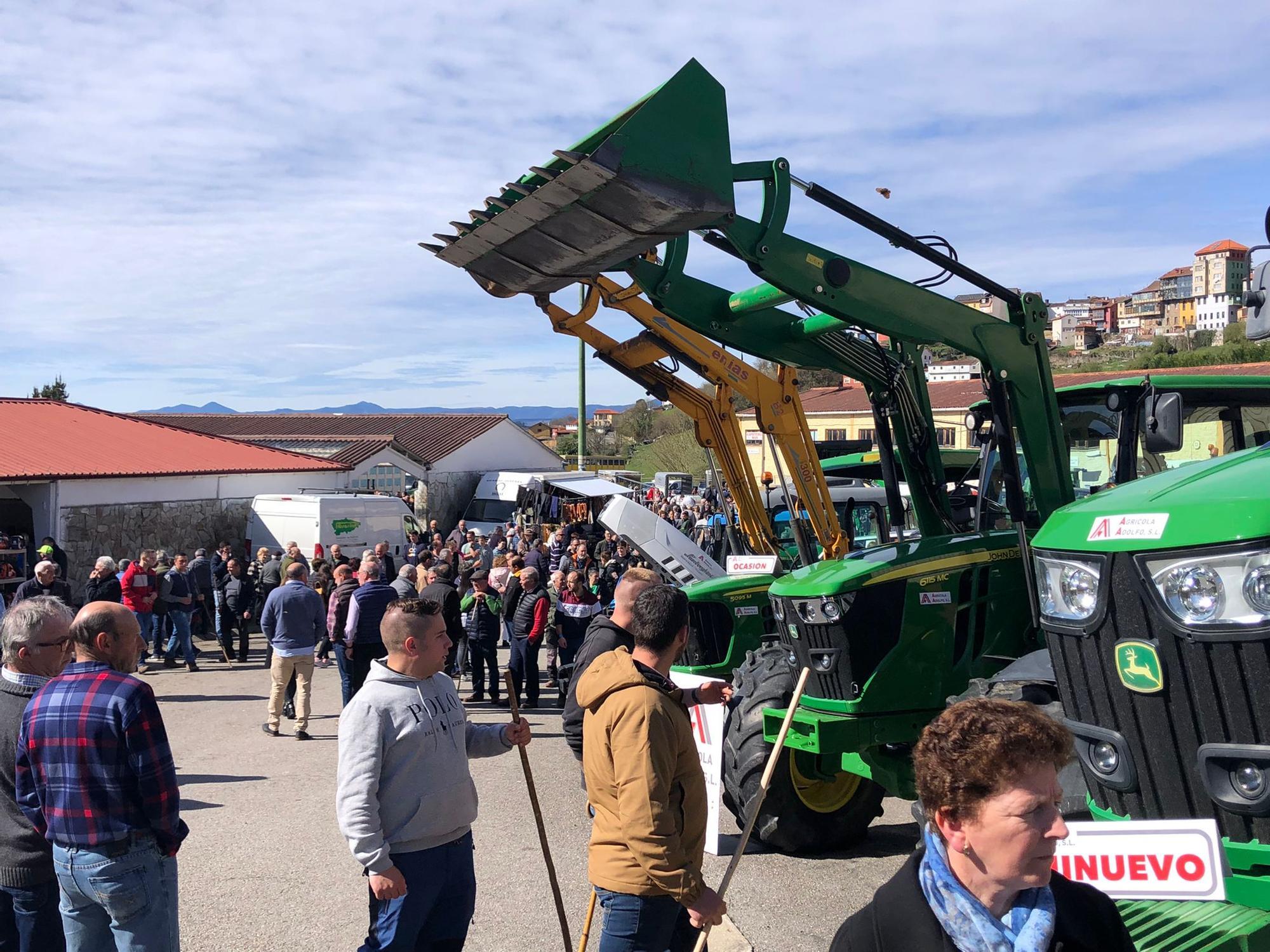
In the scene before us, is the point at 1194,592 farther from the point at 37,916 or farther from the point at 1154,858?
the point at 37,916

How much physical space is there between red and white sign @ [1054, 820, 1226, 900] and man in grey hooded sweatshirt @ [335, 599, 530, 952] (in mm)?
2165

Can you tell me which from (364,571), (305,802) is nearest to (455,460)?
(364,571)

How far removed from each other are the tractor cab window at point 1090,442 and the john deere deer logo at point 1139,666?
114 inches

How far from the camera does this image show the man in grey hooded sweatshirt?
3820 millimetres

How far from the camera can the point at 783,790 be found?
6891 millimetres

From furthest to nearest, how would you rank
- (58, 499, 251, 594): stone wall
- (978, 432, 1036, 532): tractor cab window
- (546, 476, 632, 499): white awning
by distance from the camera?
(546, 476, 632, 499): white awning
(58, 499, 251, 594): stone wall
(978, 432, 1036, 532): tractor cab window

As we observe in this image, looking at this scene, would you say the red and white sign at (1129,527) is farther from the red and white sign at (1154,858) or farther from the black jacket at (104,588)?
the black jacket at (104,588)

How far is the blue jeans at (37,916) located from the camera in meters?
4.05

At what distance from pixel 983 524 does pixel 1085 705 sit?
10.4ft

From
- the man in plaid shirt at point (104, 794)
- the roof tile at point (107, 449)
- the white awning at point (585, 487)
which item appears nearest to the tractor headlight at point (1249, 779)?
the man in plaid shirt at point (104, 794)

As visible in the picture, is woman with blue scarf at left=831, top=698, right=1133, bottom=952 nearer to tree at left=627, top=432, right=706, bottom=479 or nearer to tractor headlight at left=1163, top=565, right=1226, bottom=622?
tractor headlight at left=1163, top=565, right=1226, bottom=622

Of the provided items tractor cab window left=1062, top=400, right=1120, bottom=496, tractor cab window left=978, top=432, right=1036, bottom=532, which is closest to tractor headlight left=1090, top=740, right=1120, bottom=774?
tractor cab window left=1062, top=400, right=1120, bottom=496

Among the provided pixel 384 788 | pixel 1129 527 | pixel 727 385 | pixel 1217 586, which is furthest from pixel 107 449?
pixel 1217 586

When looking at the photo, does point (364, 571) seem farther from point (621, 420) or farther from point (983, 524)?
point (621, 420)
